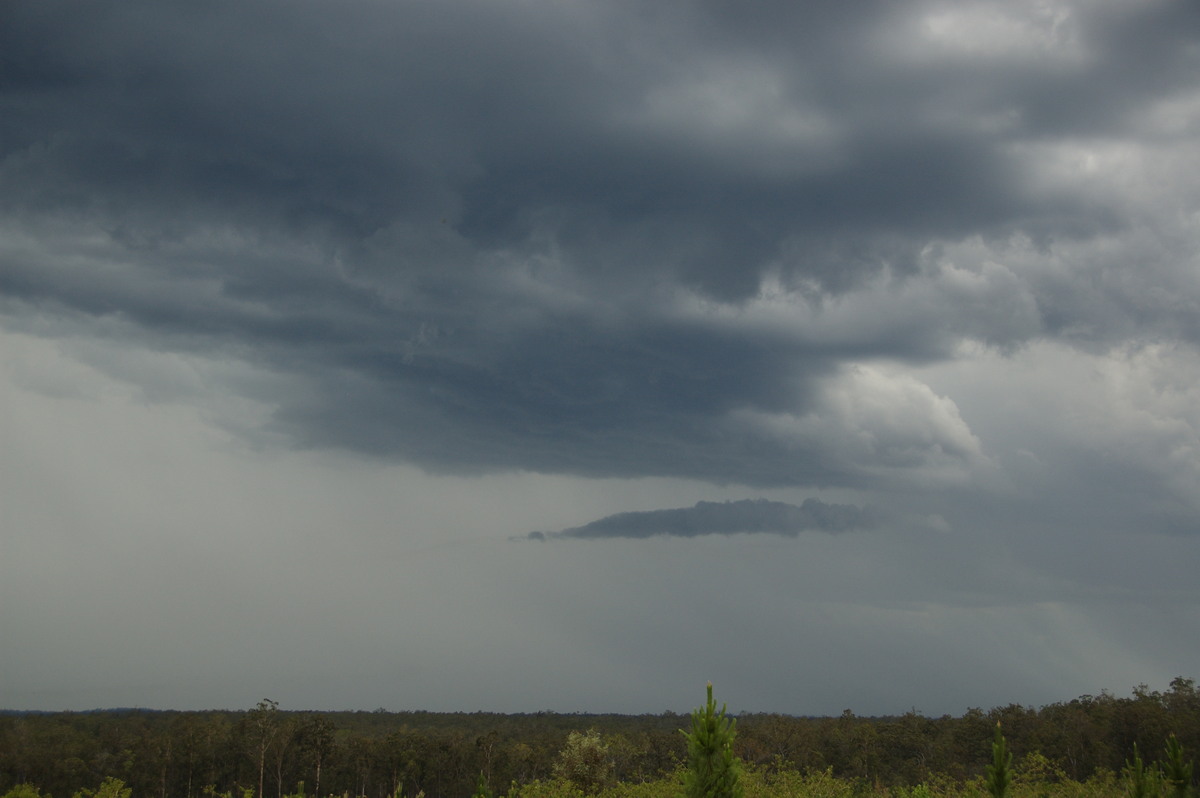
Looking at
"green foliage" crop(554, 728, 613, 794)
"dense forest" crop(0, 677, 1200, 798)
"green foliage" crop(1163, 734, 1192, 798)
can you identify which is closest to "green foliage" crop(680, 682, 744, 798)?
"green foliage" crop(1163, 734, 1192, 798)

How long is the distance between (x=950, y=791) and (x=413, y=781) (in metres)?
101

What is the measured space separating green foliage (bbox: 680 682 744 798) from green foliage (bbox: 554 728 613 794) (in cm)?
5468

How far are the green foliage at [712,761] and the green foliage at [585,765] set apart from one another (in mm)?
54683

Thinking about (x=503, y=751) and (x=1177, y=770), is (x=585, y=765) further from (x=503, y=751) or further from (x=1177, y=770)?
(x=503, y=751)

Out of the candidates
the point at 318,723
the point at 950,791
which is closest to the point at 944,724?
the point at 950,791

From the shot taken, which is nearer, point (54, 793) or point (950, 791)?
point (950, 791)

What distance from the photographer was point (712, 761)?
25594 millimetres

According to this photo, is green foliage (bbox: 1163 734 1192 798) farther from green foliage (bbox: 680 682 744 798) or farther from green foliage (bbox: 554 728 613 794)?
green foliage (bbox: 554 728 613 794)

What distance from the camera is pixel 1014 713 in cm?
11838

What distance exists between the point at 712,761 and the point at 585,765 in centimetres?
6234

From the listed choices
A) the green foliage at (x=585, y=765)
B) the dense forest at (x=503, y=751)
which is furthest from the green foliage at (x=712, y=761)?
the dense forest at (x=503, y=751)

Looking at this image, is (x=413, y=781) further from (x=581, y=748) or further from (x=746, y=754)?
(x=581, y=748)

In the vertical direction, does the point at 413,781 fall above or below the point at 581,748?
below

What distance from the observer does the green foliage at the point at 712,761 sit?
25.6 metres
